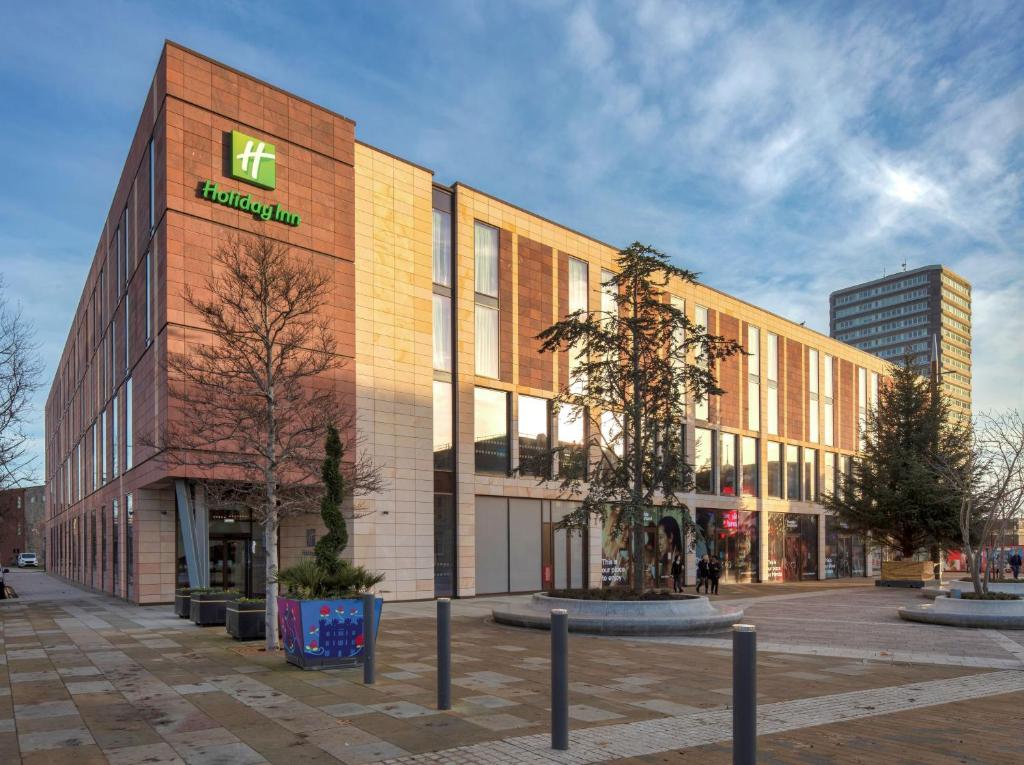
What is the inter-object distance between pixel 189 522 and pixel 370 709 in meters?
18.0

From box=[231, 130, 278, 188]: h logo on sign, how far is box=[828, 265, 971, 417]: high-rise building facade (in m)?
172

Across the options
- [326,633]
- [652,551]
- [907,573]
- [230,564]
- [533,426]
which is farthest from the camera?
[907,573]

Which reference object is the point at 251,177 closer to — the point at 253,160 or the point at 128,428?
the point at 253,160

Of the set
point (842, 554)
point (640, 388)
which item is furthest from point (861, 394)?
point (640, 388)

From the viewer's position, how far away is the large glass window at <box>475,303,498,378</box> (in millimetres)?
31984

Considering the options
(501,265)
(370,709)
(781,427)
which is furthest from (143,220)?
(781,427)

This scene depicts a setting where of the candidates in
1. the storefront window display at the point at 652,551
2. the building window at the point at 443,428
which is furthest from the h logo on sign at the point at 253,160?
the storefront window display at the point at 652,551

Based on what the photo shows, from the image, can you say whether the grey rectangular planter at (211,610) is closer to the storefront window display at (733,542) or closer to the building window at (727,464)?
the storefront window display at (733,542)

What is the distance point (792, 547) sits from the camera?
48.6m

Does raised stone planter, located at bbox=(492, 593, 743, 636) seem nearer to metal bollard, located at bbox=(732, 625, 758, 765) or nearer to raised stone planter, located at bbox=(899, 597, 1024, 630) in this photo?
raised stone planter, located at bbox=(899, 597, 1024, 630)

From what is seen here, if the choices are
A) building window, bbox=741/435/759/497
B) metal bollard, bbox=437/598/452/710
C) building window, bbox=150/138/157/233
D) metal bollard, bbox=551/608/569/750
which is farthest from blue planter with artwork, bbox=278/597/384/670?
building window, bbox=741/435/759/497

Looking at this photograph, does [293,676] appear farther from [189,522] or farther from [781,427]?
[781,427]

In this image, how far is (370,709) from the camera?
9422mm

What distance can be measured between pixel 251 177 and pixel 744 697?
23849mm
